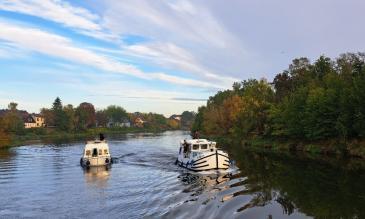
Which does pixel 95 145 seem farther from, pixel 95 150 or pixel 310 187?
pixel 310 187

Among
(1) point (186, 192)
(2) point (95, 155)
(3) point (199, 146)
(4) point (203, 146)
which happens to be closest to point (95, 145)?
(2) point (95, 155)

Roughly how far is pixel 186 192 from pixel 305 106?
5330 cm

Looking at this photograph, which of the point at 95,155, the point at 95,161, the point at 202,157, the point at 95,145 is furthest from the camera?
the point at 95,145

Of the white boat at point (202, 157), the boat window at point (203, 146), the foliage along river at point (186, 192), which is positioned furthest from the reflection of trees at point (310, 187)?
the boat window at point (203, 146)

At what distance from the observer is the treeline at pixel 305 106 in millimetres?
68688

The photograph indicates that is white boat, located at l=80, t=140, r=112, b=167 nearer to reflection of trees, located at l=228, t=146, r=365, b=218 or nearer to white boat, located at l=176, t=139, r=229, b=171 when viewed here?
white boat, located at l=176, t=139, r=229, b=171

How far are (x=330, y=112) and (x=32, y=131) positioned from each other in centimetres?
13064

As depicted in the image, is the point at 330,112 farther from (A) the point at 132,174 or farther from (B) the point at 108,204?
(B) the point at 108,204

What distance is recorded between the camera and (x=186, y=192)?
3566 centimetres

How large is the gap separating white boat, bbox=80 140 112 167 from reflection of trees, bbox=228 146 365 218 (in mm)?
19145

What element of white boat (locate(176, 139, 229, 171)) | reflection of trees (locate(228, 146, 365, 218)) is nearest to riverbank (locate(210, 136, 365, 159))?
reflection of trees (locate(228, 146, 365, 218))

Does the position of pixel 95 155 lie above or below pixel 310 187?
above

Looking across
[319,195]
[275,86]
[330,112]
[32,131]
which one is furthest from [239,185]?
[32,131]

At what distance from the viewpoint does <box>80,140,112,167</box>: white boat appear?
189 ft
